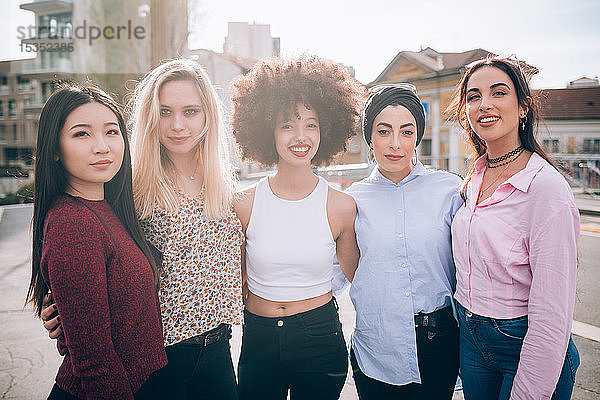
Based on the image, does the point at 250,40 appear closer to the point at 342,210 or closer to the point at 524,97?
the point at 342,210

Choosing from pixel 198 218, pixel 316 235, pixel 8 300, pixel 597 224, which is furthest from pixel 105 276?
pixel 597 224

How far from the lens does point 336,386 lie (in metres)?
2.39

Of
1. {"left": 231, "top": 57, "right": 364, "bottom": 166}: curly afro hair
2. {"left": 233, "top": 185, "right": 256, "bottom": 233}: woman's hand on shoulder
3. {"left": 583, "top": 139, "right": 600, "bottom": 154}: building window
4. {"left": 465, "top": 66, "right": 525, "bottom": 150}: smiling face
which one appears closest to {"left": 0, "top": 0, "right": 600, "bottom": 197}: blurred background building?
{"left": 583, "top": 139, "right": 600, "bottom": 154}: building window

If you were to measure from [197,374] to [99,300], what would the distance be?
31.7 inches

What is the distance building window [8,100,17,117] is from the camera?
3441cm

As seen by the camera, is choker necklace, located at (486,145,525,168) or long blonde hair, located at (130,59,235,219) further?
long blonde hair, located at (130,59,235,219)

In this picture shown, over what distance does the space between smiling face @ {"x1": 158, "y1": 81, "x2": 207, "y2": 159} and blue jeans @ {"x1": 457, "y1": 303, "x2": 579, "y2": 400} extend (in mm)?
1708

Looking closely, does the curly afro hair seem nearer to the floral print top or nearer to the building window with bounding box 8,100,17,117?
the floral print top

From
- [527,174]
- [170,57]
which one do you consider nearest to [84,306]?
[527,174]

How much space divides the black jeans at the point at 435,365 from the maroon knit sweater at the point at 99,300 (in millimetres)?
1316

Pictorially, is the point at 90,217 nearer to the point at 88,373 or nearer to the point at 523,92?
the point at 88,373

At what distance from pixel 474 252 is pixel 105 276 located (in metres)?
1.64

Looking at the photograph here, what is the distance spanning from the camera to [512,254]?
74.3 inches

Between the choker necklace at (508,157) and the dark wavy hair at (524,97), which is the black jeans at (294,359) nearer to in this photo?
the choker necklace at (508,157)
